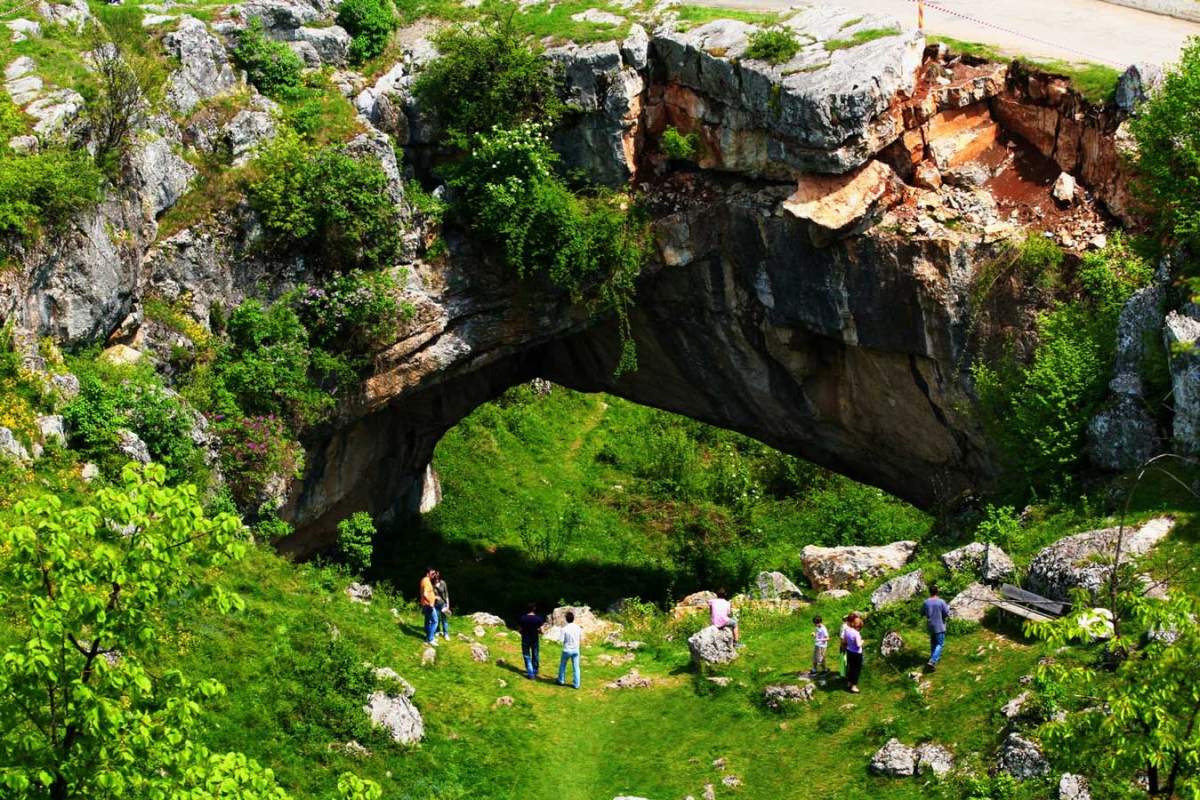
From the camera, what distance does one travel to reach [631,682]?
20781 millimetres

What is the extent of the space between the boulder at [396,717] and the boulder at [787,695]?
14.6ft

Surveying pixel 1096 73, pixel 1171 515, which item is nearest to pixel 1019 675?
pixel 1171 515

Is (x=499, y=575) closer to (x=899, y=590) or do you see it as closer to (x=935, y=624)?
(x=899, y=590)

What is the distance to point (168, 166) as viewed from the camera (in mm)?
23797

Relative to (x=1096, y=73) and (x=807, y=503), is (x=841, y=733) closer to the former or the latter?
(x=1096, y=73)

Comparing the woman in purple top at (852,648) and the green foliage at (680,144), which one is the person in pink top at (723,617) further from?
the green foliage at (680,144)

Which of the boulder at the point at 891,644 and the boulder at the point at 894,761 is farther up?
the boulder at the point at 894,761

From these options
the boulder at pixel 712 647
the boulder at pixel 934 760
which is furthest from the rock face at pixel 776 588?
the boulder at pixel 934 760

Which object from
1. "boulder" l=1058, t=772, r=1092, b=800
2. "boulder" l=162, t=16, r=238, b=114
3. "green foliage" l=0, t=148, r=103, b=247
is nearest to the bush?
"boulder" l=162, t=16, r=238, b=114

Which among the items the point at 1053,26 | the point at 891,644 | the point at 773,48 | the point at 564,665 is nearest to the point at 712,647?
the point at 564,665

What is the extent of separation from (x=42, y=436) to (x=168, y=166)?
5.79 m

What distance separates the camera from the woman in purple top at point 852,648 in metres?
18.4

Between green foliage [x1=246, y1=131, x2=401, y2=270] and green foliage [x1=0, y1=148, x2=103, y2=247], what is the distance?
331 cm

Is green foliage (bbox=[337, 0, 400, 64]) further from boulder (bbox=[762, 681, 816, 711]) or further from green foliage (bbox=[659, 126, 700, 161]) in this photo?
boulder (bbox=[762, 681, 816, 711])
